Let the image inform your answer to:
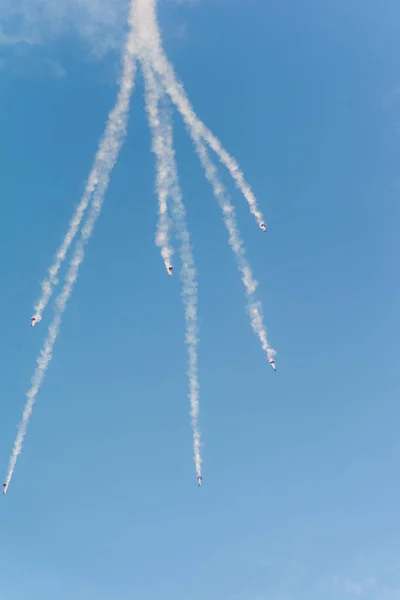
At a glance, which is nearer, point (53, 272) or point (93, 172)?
point (93, 172)

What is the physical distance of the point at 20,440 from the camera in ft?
159

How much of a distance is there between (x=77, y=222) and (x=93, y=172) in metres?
4.91

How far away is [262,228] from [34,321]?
24779 millimetres

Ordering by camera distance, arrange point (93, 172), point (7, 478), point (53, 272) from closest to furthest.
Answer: point (93, 172) → point (53, 272) → point (7, 478)

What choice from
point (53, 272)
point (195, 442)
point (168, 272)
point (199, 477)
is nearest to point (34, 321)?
point (53, 272)

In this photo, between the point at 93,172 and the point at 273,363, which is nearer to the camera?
the point at 93,172

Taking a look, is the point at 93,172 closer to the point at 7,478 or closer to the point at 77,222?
the point at 77,222

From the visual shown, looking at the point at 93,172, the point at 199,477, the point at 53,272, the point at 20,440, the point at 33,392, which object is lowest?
the point at 199,477

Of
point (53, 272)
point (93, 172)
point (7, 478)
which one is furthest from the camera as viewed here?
point (7, 478)

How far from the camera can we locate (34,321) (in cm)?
4609

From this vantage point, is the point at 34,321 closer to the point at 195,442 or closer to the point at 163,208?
the point at 163,208

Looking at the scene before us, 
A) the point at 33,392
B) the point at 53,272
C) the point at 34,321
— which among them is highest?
the point at 53,272

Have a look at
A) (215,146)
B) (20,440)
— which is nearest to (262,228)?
(215,146)

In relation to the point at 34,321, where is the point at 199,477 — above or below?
below
